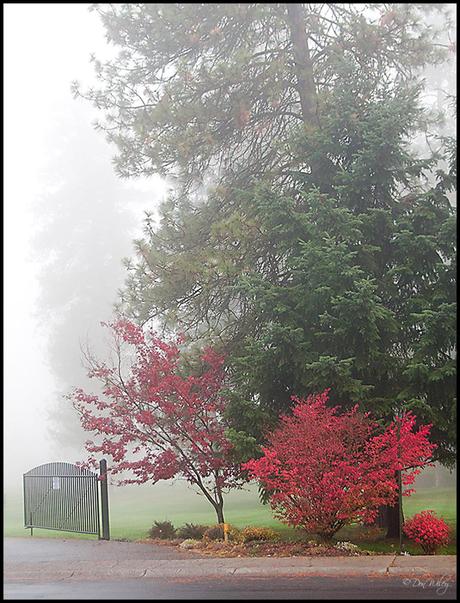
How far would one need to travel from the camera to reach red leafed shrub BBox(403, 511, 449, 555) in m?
12.6

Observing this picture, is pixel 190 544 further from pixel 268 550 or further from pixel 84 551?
pixel 84 551

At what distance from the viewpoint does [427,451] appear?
12570mm

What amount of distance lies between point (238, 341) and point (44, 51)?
2324 inches

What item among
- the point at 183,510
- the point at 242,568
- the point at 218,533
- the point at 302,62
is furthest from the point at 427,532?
the point at 183,510

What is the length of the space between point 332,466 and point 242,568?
219 cm

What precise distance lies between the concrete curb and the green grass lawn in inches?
87.6

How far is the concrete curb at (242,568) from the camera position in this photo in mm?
10766

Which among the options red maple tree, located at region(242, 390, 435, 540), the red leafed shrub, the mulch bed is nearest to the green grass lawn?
the red leafed shrub

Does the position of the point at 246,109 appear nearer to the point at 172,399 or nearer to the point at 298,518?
the point at 172,399

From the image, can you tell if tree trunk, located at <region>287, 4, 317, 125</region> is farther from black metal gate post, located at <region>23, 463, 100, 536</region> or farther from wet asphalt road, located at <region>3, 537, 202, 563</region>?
wet asphalt road, located at <region>3, 537, 202, 563</region>

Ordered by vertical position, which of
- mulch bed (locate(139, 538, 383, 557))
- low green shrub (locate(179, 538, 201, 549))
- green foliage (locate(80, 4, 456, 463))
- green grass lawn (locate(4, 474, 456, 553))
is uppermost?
green foliage (locate(80, 4, 456, 463))

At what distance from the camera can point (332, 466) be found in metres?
12.5

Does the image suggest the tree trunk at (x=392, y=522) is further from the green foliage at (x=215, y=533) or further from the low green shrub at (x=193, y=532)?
the low green shrub at (x=193, y=532)

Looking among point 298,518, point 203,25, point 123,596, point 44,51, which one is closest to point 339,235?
point 298,518
